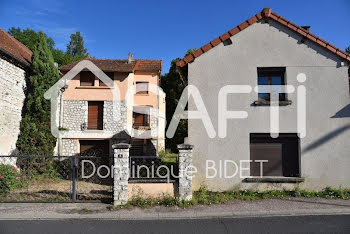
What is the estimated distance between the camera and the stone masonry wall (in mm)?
11344

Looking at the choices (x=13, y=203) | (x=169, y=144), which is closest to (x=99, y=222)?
(x=13, y=203)

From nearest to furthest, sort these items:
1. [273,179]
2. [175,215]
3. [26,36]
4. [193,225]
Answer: [193,225] → [175,215] → [273,179] → [26,36]

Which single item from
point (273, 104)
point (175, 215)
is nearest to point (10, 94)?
point (175, 215)

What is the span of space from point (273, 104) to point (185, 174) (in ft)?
12.7

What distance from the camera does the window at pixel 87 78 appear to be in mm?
17000

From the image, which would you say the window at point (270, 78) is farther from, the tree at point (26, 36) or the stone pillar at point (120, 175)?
the tree at point (26, 36)

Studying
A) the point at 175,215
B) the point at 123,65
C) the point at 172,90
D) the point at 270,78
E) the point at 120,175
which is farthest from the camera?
the point at 172,90

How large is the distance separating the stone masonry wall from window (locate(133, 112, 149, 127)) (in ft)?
26.1

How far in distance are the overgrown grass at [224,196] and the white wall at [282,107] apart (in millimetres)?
283

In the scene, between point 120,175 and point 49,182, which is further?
point 49,182

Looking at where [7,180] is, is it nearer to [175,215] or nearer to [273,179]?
[175,215]

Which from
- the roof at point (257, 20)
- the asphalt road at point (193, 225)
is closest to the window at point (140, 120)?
the roof at point (257, 20)

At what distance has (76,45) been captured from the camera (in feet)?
141

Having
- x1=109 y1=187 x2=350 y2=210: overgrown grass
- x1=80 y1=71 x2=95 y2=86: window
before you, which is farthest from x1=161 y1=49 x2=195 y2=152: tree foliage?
x1=109 y1=187 x2=350 y2=210: overgrown grass
